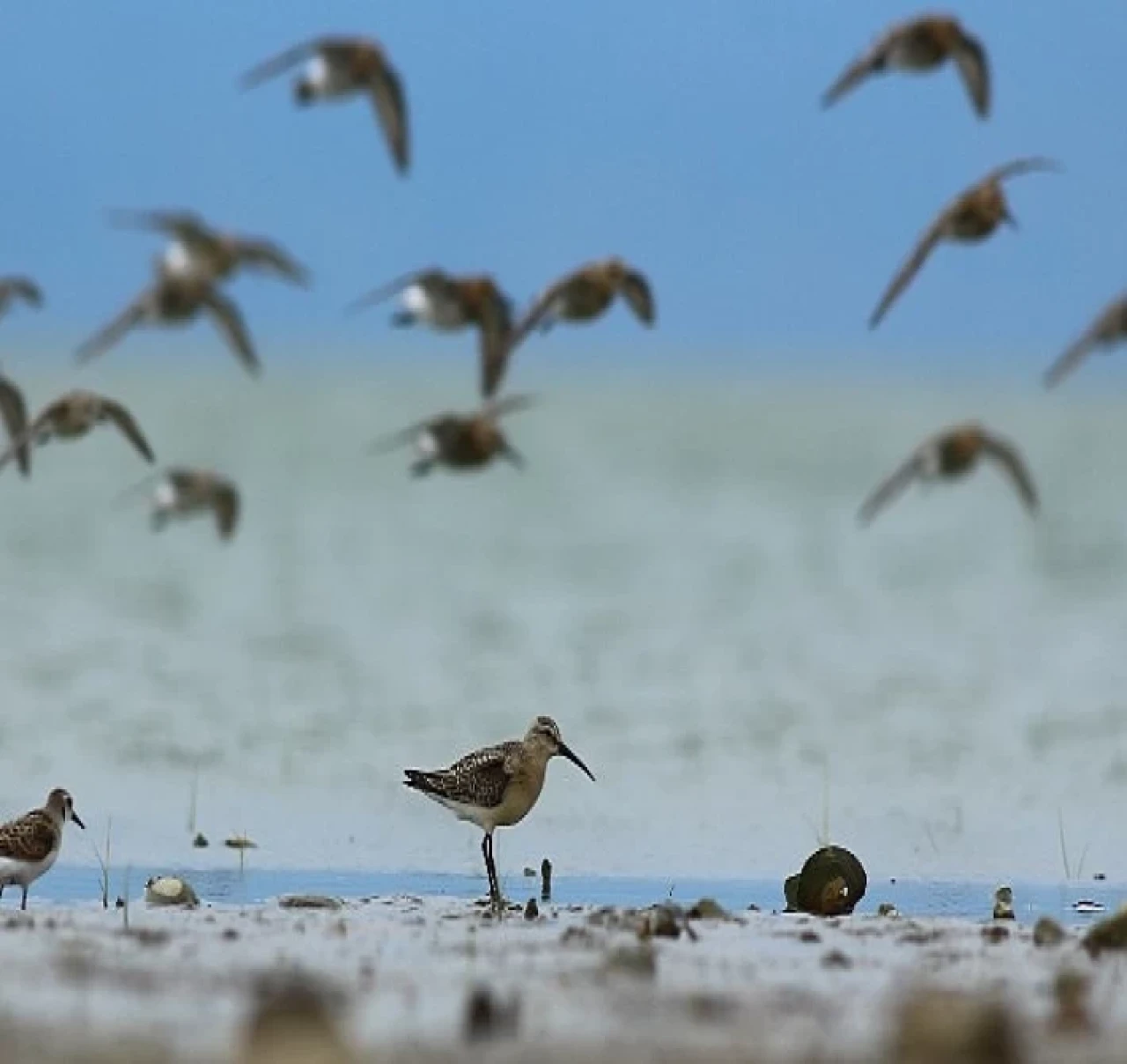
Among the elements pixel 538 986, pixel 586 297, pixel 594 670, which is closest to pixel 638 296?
pixel 586 297

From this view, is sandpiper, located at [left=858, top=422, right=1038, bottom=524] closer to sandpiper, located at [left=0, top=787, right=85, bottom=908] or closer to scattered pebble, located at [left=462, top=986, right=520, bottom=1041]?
scattered pebble, located at [left=462, top=986, right=520, bottom=1041]

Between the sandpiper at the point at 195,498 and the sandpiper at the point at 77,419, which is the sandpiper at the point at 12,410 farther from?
the sandpiper at the point at 195,498

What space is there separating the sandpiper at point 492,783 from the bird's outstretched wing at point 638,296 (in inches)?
88.8

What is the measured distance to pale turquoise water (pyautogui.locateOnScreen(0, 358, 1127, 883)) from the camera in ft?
62.5

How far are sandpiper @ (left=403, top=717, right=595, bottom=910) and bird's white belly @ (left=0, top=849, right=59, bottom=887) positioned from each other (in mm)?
2029

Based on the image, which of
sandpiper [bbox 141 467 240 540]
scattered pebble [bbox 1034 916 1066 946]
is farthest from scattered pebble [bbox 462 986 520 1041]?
sandpiper [bbox 141 467 240 540]

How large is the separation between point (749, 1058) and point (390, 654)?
1970 centimetres

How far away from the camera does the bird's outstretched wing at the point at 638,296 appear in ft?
53.2

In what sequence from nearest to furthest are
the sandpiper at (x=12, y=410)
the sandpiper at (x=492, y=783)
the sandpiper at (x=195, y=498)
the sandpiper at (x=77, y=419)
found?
1. the sandpiper at (x=195, y=498)
2. the sandpiper at (x=77, y=419)
3. the sandpiper at (x=12, y=410)
4. the sandpiper at (x=492, y=783)

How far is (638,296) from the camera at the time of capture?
16328 millimetres

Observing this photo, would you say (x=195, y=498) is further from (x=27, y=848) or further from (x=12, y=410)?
(x=27, y=848)

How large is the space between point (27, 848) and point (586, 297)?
3.73 m

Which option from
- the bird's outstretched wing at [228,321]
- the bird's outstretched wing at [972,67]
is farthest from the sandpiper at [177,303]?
the bird's outstretched wing at [972,67]

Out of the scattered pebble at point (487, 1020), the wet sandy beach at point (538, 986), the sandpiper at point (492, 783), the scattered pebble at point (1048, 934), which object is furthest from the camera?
the sandpiper at point (492, 783)
